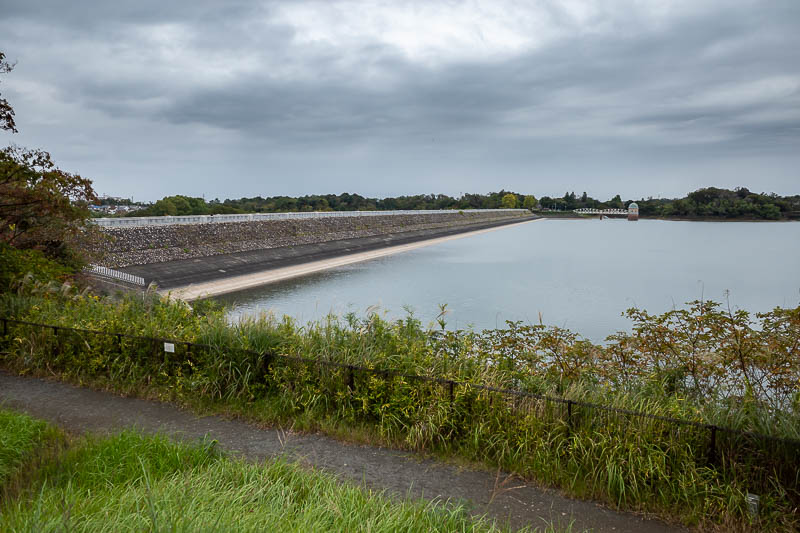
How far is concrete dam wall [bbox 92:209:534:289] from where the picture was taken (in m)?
30.4

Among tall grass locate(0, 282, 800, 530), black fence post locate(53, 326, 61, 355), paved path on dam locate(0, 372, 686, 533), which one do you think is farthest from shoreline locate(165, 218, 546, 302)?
paved path on dam locate(0, 372, 686, 533)

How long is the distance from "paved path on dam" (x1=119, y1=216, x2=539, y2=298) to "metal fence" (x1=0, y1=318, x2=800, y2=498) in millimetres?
20148

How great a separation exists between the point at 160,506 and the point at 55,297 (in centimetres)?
902

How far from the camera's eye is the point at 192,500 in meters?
3.20

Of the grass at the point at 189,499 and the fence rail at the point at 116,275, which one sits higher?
the grass at the point at 189,499

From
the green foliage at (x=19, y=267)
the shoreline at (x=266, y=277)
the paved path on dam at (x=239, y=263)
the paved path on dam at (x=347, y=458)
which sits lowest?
the shoreline at (x=266, y=277)

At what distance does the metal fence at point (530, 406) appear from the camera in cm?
434

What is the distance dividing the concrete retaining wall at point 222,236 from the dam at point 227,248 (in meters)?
0.06

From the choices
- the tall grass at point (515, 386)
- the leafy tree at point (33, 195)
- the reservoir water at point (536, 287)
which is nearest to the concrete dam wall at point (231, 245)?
the reservoir water at point (536, 287)

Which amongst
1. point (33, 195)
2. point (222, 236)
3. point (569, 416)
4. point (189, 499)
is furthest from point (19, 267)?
point (222, 236)

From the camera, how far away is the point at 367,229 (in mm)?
63219

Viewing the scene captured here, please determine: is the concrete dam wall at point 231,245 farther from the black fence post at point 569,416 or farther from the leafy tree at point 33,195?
→ the black fence post at point 569,416

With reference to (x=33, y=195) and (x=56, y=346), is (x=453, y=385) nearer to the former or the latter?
(x=56, y=346)

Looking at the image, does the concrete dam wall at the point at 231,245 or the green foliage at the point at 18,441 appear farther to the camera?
the concrete dam wall at the point at 231,245
